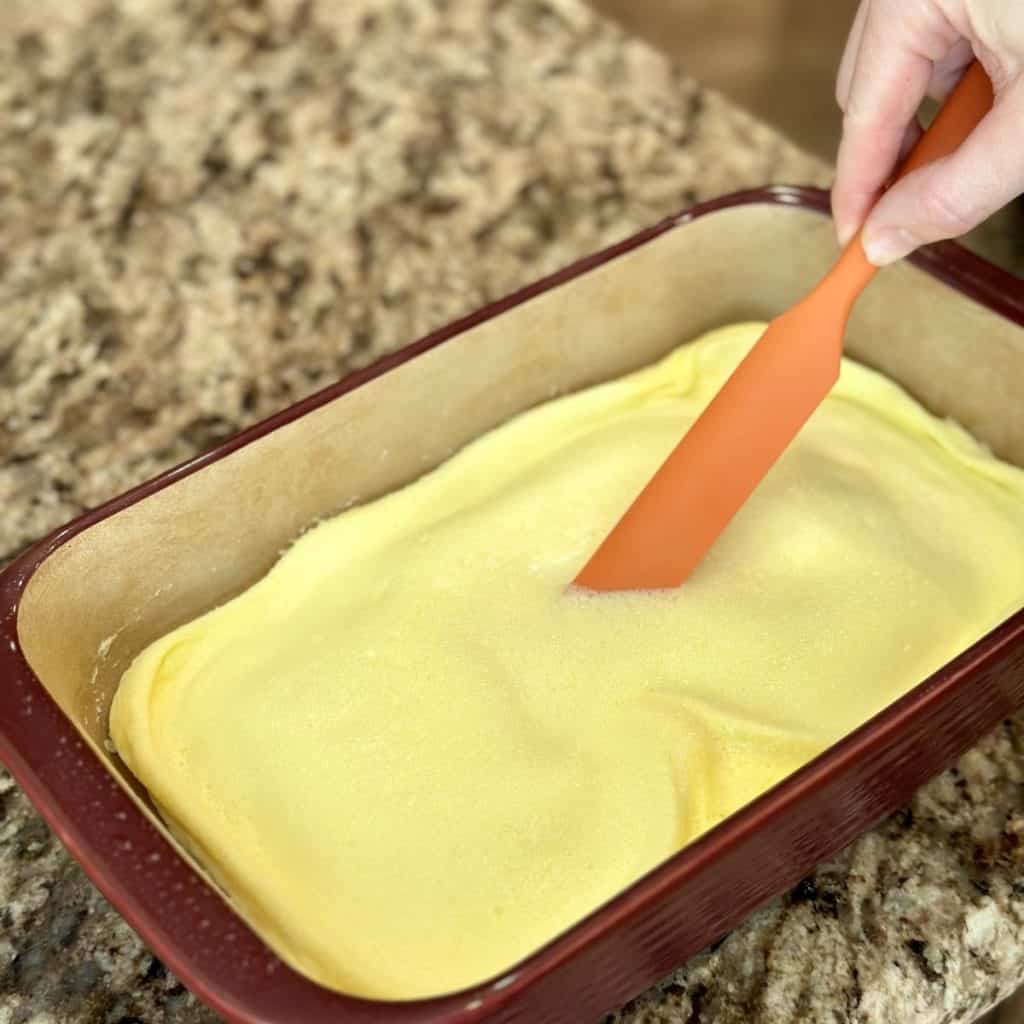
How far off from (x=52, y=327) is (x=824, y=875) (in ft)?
2.09

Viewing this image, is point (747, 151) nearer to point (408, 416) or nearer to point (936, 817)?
point (408, 416)

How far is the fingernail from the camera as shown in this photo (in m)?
0.70

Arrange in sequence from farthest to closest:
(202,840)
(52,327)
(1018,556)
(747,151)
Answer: (747,151)
(52,327)
(1018,556)
(202,840)

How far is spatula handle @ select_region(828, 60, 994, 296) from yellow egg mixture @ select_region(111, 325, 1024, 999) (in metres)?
0.13

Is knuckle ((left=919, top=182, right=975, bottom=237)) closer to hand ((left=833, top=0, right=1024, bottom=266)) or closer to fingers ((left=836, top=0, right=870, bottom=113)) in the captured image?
hand ((left=833, top=0, right=1024, bottom=266))

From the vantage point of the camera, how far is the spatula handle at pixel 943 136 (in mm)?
683

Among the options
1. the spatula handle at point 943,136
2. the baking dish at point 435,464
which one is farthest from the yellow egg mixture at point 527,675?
the spatula handle at point 943,136

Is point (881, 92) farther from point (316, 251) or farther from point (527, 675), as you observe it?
point (316, 251)

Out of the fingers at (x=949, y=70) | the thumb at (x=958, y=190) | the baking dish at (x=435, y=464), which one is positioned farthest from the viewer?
the fingers at (x=949, y=70)

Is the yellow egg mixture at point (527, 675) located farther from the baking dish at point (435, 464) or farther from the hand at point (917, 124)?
the hand at point (917, 124)

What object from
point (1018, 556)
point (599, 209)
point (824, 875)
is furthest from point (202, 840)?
point (599, 209)

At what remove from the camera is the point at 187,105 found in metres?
1.16

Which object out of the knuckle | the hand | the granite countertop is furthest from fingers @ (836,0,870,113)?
the granite countertop

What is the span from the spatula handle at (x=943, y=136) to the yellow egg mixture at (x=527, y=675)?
130 millimetres
